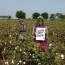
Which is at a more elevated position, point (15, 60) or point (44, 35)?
point (44, 35)

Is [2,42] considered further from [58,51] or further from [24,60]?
[58,51]

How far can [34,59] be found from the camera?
7.96m

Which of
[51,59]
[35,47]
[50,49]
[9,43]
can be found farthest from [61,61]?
[9,43]

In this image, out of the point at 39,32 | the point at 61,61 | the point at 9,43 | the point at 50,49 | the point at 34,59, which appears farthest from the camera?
the point at 9,43

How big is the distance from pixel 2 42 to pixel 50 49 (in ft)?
11.7

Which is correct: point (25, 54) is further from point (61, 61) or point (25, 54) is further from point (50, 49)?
point (61, 61)

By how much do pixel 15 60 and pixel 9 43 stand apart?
195cm

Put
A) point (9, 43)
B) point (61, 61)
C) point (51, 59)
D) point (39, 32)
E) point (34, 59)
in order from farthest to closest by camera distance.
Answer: point (9, 43)
point (39, 32)
point (34, 59)
point (51, 59)
point (61, 61)

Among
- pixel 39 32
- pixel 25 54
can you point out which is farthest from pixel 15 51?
pixel 39 32

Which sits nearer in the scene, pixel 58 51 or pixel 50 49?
pixel 58 51

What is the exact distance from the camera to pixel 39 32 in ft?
28.0

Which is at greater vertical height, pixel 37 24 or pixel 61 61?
pixel 37 24

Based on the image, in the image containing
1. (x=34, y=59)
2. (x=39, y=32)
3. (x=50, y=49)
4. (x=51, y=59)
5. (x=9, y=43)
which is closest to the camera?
(x=51, y=59)

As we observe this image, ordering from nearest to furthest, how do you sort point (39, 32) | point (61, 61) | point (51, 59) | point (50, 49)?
point (61, 61) < point (51, 59) < point (50, 49) < point (39, 32)
